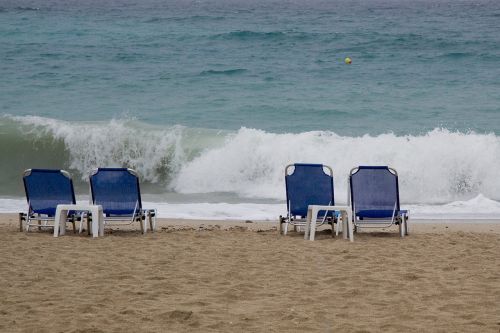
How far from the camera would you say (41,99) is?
2284cm

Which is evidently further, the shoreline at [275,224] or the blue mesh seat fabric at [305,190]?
the shoreline at [275,224]

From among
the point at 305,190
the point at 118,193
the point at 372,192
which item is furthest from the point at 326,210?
the point at 118,193

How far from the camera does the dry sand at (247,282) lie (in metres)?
6.11

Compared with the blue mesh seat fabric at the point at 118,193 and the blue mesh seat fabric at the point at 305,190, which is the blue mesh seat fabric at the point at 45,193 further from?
the blue mesh seat fabric at the point at 305,190

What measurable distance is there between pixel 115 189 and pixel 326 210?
8.12 feet

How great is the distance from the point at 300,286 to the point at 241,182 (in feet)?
28.6

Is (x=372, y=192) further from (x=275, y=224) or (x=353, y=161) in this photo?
(x=353, y=161)

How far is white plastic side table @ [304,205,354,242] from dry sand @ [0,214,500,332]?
0.14 metres

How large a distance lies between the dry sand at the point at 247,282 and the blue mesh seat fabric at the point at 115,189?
15.7 inches

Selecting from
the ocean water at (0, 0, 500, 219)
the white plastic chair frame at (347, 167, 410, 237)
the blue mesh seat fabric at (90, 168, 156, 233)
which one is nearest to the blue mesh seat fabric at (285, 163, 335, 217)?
the white plastic chair frame at (347, 167, 410, 237)

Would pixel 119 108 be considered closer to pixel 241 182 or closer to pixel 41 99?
pixel 41 99

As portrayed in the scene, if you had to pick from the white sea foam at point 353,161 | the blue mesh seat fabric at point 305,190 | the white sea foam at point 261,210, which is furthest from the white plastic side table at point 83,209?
the white sea foam at point 353,161

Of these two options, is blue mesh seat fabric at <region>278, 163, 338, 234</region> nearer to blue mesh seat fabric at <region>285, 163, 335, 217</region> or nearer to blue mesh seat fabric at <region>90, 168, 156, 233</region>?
blue mesh seat fabric at <region>285, 163, 335, 217</region>

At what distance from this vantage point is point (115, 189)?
10.2 m
